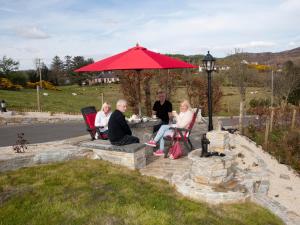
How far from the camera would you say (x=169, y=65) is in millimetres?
7035

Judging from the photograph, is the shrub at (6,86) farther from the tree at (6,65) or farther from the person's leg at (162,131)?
the person's leg at (162,131)

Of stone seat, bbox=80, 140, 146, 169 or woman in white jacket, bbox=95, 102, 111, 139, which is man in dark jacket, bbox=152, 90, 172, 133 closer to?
woman in white jacket, bbox=95, 102, 111, 139

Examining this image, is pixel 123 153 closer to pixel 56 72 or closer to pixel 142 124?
pixel 142 124

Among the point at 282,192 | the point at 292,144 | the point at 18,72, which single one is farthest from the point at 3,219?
the point at 18,72

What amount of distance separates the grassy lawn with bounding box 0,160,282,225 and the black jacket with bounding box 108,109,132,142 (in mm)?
780

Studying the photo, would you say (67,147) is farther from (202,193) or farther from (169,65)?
(202,193)

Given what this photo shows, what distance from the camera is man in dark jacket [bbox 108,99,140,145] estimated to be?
6410 millimetres

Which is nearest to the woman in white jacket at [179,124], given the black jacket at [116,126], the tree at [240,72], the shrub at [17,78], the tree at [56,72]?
the black jacket at [116,126]

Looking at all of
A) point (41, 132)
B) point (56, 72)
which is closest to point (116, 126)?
point (41, 132)

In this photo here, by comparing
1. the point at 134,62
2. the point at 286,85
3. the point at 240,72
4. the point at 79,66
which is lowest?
the point at 286,85

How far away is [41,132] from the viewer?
12.3 metres

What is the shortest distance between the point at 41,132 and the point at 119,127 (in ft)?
22.5

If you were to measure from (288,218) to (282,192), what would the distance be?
191cm

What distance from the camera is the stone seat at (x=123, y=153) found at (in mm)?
6402
